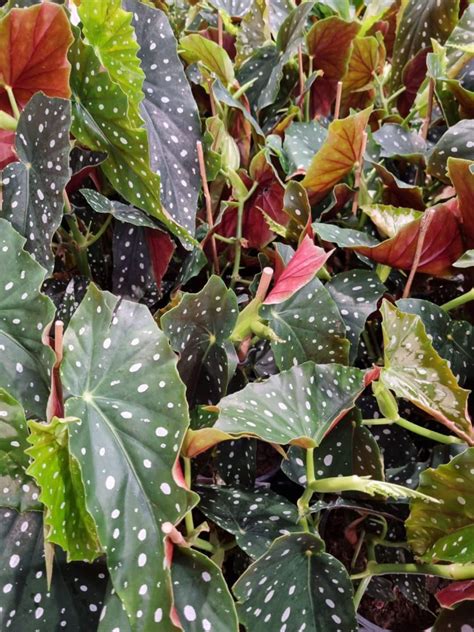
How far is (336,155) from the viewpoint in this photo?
Answer: 2.94ft

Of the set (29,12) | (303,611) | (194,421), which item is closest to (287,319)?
(194,421)

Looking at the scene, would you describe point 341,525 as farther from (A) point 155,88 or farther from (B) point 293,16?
(B) point 293,16

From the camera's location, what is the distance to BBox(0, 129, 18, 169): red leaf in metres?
0.86

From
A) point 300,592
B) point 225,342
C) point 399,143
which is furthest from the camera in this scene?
point 399,143

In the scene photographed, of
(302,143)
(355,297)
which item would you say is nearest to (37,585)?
(355,297)

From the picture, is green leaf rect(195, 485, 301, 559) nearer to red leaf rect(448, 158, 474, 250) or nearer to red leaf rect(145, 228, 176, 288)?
red leaf rect(145, 228, 176, 288)

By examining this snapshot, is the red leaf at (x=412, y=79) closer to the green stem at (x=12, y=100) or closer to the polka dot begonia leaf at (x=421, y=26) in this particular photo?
the polka dot begonia leaf at (x=421, y=26)

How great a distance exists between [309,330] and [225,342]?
123mm

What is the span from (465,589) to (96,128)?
0.78 metres

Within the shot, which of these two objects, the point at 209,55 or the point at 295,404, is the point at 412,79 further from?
the point at 295,404

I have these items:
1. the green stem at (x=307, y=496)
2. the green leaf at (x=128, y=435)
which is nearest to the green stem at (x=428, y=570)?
the green stem at (x=307, y=496)

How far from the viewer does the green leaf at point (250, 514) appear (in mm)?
661

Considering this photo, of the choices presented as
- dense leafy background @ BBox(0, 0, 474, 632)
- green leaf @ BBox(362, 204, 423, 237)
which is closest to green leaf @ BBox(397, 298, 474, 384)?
dense leafy background @ BBox(0, 0, 474, 632)

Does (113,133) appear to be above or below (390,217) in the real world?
above
